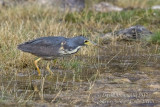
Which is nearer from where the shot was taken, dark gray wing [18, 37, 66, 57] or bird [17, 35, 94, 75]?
bird [17, 35, 94, 75]

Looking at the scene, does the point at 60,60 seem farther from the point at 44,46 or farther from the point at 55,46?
the point at 55,46

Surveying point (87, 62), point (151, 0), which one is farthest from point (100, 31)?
point (151, 0)

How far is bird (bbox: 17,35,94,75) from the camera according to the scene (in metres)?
6.71

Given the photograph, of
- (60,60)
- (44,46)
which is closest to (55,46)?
(44,46)

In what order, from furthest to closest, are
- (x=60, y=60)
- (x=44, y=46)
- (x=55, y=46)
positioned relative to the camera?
(x=60, y=60) < (x=44, y=46) < (x=55, y=46)

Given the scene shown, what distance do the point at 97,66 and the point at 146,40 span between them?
3.33 m

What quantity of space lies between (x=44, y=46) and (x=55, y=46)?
0.79 feet

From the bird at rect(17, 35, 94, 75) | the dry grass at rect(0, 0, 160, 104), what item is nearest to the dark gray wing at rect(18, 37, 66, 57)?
the bird at rect(17, 35, 94, 75)

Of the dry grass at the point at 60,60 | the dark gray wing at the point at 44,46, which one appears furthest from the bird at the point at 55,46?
the dry grass at the point at 60,60

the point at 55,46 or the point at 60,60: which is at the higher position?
the point at 55,46

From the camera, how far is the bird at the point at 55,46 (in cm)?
671

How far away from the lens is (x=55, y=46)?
680 cm

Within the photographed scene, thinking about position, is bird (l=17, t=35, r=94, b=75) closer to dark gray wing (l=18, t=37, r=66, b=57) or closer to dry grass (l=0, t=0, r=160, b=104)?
dark gray wing (l=18, t=37, r=66, b=57)

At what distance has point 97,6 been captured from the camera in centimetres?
1844
